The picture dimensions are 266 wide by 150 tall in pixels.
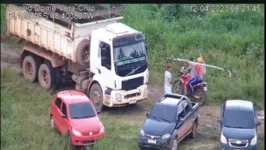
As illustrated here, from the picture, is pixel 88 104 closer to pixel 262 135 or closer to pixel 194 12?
pixel 262 135

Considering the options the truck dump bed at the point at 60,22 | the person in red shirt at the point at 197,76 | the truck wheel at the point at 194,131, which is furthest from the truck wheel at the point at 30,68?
the truck wheel at the point at 194,131

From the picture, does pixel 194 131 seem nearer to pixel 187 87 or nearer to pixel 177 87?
pixel 187 87

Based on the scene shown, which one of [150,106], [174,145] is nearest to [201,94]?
[150,106]

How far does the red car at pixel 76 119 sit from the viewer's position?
12.3 m

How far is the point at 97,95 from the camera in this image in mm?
14664

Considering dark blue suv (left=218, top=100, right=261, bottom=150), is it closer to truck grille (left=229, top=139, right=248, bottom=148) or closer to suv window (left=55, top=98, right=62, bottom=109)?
truck grille (left=229, top=139, right=248, bottom=148)

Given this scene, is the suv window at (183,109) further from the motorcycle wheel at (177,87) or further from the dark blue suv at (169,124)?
the motorcycle wheel at (177,87)

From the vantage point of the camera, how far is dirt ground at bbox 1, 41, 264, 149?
1400 cm

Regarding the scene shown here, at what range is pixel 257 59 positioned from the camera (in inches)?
687

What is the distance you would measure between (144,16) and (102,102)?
5229mm

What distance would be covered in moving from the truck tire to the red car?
1.33m

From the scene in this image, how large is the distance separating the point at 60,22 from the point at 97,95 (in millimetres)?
1936

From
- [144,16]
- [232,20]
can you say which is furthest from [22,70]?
[232,20]

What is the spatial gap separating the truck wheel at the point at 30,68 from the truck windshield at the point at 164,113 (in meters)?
4.03
